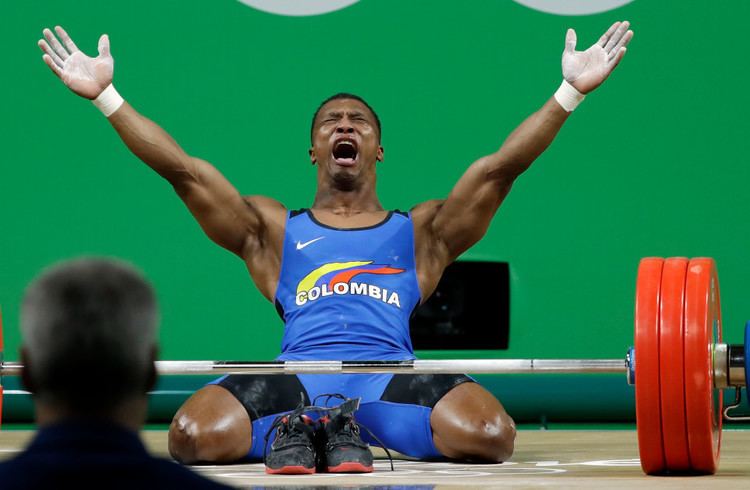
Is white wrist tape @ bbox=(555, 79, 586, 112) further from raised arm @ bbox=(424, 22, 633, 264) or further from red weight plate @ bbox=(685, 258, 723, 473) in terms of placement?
red weight plate @ bbox=(685, 258, 723, 473)

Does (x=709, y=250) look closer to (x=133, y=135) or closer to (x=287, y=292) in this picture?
(x=287, y=292)

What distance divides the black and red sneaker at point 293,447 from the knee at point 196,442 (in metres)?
0.15

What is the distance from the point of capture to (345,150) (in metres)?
3.47

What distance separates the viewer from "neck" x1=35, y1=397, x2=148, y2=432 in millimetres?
784

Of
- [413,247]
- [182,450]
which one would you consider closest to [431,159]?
[413,247]

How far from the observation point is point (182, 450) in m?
2.85

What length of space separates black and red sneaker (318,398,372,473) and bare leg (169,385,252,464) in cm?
23

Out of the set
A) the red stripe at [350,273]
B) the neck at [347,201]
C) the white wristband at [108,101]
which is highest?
the white wristband at [108,101]

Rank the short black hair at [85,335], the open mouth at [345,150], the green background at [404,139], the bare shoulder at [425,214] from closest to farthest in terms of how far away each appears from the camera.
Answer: the short black hair at [85,335] → the bare shoulder at [425,214] → the open mouth at [345,150] → the green background at [404,139]

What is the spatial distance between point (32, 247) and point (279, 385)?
76.1 inches

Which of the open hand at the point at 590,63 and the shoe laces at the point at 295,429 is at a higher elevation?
the open hand at the point at 590,63

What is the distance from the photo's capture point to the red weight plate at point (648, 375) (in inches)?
96.0

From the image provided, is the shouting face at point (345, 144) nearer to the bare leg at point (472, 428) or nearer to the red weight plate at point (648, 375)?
the bare leg at point (472, 428)

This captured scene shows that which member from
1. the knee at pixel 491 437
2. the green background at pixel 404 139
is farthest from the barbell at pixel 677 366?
the green background at pixel 404 139
